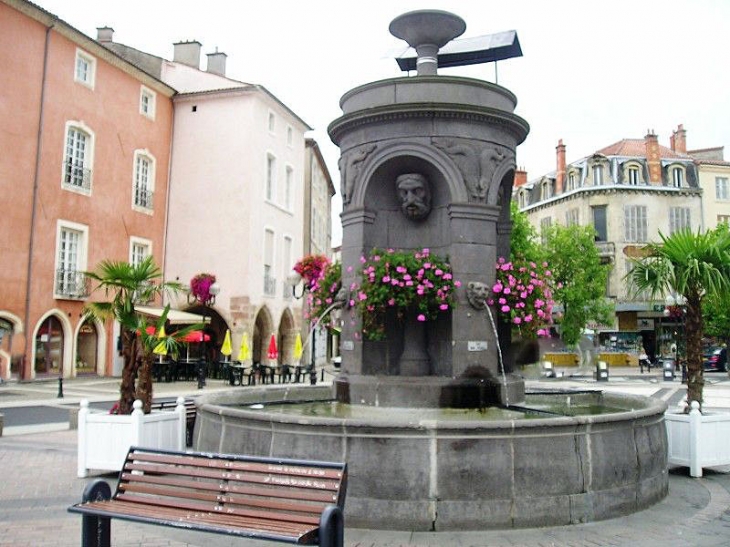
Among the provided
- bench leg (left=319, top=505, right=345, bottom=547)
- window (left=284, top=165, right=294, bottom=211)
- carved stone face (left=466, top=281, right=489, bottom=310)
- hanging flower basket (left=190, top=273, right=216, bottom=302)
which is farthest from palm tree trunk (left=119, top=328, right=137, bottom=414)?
window (left=284, top=165, right=294, bottom=211)

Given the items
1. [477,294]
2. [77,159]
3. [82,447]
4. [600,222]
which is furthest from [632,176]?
[82,447]

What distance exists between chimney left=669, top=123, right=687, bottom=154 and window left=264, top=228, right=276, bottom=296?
117 ft

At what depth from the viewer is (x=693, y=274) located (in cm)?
915

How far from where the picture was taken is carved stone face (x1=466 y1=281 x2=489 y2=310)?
8.09 meters

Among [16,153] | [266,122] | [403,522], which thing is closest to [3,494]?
[403,522]

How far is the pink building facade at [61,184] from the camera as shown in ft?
81.6

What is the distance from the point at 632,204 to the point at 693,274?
44.4 m

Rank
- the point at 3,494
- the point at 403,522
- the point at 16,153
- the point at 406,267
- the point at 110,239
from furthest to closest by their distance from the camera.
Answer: the point at 110,239, the point at 16,153, the point at 406,267, the point at 3,494, the point at 403,522

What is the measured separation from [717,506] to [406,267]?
3914mm

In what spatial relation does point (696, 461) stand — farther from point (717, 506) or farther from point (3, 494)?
point (3, 494)

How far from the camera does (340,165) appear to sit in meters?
9.24

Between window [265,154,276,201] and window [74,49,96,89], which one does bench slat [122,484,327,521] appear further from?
window [265,154,276,201]

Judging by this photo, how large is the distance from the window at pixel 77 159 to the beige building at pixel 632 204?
109 feet

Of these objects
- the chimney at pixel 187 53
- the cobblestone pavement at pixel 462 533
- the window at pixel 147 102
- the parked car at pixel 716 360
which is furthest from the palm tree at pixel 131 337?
the parked car at pixel 716 360
